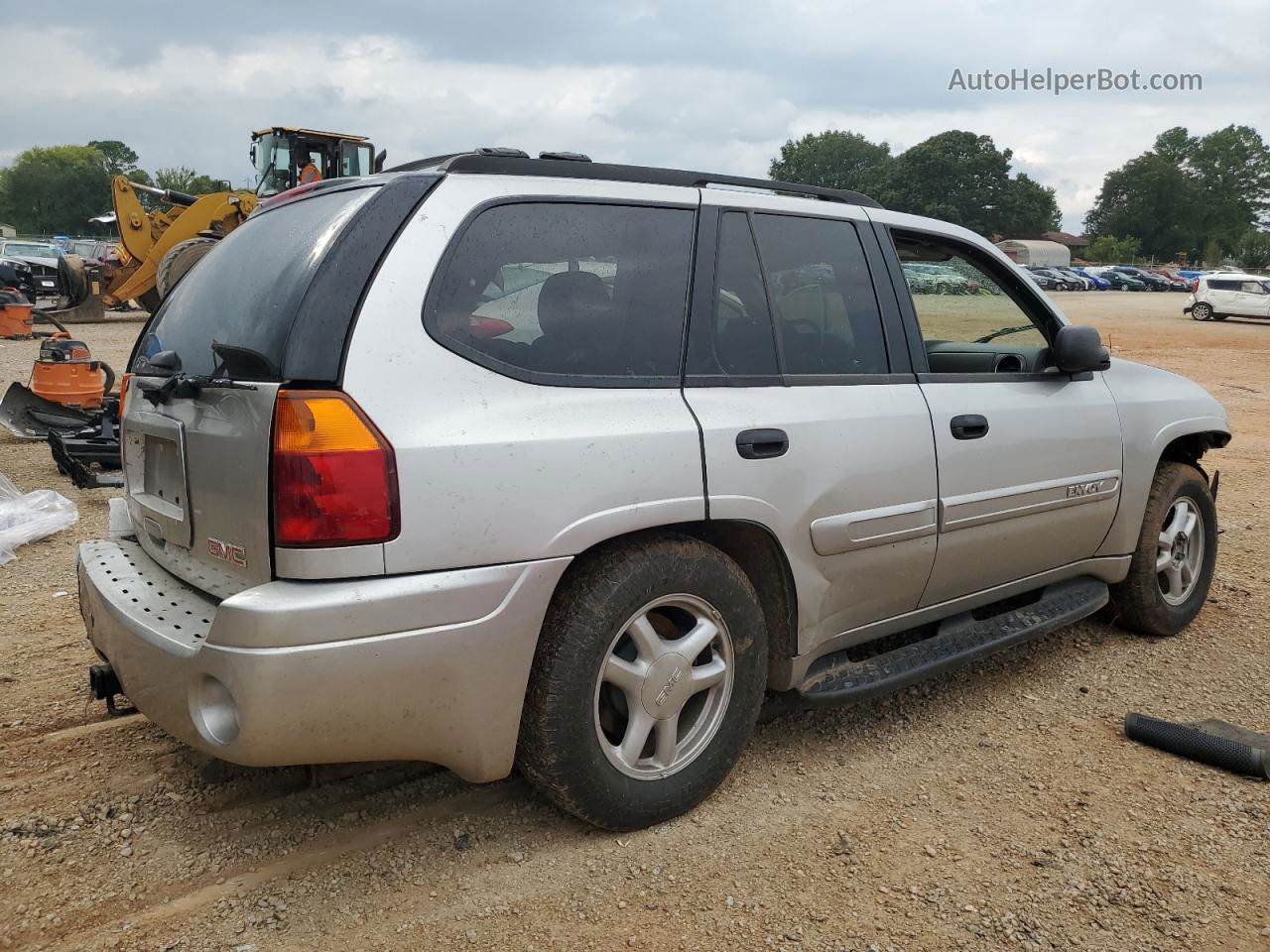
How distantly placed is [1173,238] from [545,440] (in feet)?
392

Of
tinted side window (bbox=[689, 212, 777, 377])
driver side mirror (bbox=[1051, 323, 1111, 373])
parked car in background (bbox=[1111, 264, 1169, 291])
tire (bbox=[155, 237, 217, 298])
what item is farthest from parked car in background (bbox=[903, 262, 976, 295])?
parked car in background (bbox=[1111, 264, 1169, 291])

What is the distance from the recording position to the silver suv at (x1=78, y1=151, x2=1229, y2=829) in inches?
86.3

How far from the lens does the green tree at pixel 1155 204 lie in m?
104

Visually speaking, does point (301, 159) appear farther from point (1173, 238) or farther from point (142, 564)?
point (1173, 238)

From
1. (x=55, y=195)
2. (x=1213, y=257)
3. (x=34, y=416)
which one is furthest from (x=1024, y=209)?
(x=34, y=416)

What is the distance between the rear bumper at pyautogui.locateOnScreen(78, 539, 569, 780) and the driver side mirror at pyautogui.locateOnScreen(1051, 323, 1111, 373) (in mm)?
2292

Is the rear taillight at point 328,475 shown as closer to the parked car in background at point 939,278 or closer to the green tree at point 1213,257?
the parked car in background at point 939,278

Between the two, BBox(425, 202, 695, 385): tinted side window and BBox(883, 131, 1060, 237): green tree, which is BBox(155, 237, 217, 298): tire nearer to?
BBox(425, 202, 695, 385): tinted side window

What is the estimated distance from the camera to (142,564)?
9.29ft

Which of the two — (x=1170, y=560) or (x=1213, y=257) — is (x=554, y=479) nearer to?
(x=1170, y=560)

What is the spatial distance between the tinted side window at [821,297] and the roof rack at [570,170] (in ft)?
0.46

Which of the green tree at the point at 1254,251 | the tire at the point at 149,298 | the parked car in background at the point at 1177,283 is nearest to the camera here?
the tire at the point at 149,298

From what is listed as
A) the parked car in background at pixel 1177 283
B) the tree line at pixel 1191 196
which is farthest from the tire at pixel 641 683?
the tree line at pixel 1191 196

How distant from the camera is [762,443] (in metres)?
2.78
